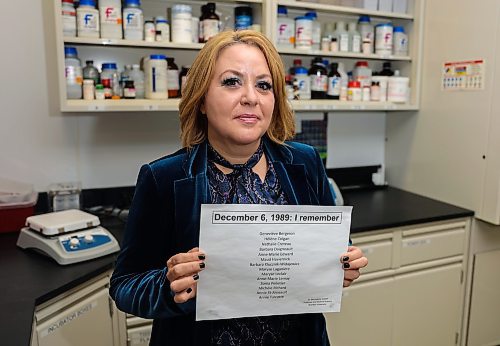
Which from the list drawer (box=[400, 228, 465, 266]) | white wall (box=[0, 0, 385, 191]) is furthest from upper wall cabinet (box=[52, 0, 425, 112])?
drawer (box=[400, 228, 465, 266])

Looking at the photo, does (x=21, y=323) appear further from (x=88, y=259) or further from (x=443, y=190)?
(x=443, y=190)

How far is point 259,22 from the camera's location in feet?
7.33

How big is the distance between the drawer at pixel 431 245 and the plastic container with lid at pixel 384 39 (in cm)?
105

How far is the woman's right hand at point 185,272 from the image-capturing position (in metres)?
0.93

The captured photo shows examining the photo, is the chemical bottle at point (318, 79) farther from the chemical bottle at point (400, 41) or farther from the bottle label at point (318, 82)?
the chemical bottle at point (400, 41)

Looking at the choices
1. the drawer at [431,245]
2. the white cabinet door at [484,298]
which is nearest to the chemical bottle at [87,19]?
the drawer at [431,245]

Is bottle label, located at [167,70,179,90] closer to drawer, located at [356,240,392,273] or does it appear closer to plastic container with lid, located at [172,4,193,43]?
plastic container with lid, located at [172,4,193,43]

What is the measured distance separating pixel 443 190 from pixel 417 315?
2.32 feet

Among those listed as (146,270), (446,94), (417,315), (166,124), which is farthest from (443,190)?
(146,270)

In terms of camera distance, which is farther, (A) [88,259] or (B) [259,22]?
(B) [259,22]

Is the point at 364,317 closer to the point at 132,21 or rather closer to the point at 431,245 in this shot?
the point at 431,245

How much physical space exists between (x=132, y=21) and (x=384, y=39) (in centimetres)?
140

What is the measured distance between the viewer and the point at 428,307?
7.91ft

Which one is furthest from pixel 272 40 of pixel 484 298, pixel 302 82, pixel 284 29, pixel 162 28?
pixel 484 298
